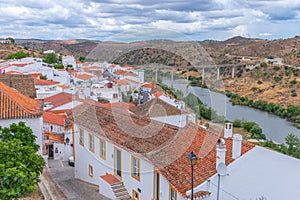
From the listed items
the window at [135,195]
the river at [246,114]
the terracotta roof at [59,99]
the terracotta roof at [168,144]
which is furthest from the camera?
the terracotta roof at [59,99]

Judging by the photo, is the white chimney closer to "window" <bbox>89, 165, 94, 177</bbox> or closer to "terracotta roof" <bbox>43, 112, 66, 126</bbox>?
"window" <bbox>89, 165, 94, 177</bbox>

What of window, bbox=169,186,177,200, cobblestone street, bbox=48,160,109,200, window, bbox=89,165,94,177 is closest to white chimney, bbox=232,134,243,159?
window, bbox=169,186,177,200

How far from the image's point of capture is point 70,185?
10617 mm

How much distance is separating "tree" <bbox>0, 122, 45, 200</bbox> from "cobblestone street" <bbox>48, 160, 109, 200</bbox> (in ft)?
8.28

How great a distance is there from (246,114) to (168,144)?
35.2 metres

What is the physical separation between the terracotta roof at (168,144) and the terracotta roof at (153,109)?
1580 millimetres

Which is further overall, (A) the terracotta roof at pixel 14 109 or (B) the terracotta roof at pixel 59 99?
(B) the terracotta roof at pixel 59 99

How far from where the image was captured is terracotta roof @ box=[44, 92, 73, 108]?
21031 mm

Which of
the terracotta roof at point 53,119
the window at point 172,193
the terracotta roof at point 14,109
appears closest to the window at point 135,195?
the window at point 172,193

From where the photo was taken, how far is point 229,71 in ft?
203

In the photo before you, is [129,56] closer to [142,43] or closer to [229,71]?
[142,43]

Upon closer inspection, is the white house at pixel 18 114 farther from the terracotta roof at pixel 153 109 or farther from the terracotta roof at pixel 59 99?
the terracotta roof at pixel 59 99

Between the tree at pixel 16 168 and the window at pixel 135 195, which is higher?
the tree at pixel 16 168

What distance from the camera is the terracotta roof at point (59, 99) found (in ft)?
69.0
